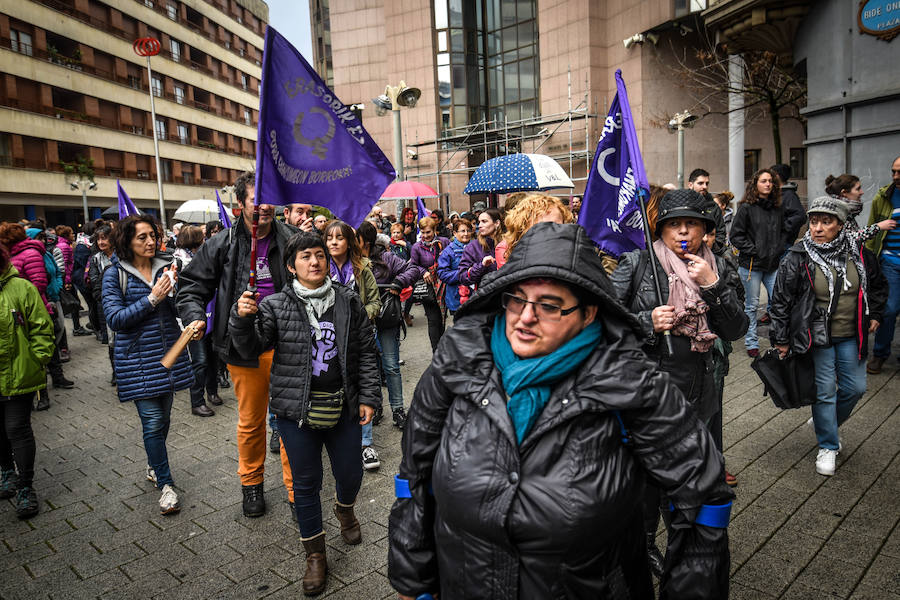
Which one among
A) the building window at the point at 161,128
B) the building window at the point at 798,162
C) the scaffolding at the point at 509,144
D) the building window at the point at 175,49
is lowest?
the building window at the point at 798,162

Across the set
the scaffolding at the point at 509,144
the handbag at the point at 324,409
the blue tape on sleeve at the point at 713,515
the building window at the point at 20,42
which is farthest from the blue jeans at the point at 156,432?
the building window at the point at 20,42

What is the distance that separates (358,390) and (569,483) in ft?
7.10

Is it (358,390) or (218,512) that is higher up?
(358,390)

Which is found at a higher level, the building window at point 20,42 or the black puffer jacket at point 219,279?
the building window at point 20,42

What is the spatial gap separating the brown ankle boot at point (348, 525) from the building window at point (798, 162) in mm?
29701

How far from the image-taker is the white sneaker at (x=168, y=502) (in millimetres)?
4410

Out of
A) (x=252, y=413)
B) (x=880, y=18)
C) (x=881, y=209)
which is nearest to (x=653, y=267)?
(x=252, y=413)

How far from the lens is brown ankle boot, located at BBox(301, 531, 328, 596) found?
3412mm

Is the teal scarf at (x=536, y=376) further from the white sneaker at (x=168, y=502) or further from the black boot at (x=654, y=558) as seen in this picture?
the white sneaker at (x=168, y=502)

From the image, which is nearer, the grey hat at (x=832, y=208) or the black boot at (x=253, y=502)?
the black boot at (x=253, y=502)

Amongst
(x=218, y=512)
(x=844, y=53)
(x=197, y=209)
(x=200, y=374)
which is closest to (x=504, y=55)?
(x=197, y=209)

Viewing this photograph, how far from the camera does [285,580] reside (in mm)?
3553

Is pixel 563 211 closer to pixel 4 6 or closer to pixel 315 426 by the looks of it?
pixel 315 426

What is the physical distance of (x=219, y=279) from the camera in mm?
4246
